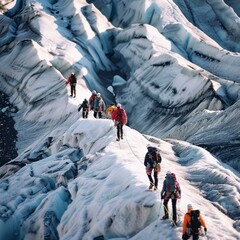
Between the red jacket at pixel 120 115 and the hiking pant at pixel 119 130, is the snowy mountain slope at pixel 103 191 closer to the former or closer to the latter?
the hiking pant at pixel 119 130

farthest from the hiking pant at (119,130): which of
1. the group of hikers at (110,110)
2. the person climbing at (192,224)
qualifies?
the person climbing at (192,224)

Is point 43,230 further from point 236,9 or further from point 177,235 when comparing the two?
point 236,9

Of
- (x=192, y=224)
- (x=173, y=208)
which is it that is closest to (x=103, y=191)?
(x=173, y=208)

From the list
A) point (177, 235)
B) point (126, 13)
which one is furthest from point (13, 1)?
point (177, 235)

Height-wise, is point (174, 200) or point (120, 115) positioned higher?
point (174, 200)

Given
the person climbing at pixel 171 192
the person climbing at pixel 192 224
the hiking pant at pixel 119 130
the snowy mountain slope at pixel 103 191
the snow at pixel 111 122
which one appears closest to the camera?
the person climbing at pixel 192 224

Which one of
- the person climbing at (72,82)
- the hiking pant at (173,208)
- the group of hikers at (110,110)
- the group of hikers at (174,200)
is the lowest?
the person climbing at (72,82)

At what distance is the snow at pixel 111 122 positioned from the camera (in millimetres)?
18891

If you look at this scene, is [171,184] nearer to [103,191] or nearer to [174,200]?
[174,200]

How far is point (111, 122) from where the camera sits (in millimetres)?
27906

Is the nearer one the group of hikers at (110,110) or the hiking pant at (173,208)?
the hiking pant at (173,208)

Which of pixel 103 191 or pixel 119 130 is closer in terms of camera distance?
pixel 103 191

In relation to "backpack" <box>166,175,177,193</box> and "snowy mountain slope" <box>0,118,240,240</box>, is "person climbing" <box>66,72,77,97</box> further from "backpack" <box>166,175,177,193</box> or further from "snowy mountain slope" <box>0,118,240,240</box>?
"backpack" <box>166,175,177,193</box>

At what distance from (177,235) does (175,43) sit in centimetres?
4631
